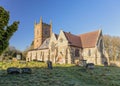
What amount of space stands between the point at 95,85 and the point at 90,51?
34341 mm

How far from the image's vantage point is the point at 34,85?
18.5 meters

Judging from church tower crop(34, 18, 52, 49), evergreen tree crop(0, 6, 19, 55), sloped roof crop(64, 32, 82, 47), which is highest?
church tower crop(34, 18, 52, 49)

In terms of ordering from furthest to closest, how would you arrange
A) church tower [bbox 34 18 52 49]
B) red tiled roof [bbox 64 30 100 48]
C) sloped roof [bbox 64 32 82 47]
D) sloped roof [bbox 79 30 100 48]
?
church tower [bbox 34 18 52 49], sloped roof [bbox 79 30 100 48], red tiled roof [bbox 64 30 100 48], sloped roof [bbox 64 32 82 47]

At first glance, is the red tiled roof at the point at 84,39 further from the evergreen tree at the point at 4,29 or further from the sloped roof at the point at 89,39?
the evergreen tree at the point at 4,29

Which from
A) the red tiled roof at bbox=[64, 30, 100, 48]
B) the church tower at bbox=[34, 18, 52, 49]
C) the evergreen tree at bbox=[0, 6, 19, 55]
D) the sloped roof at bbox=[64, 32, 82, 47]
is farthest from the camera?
the church tower at bbox=[34, 18, 52, 49]

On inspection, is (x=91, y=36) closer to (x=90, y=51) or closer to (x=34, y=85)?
(x=90, y=51)

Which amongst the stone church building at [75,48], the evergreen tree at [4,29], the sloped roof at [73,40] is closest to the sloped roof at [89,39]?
the stone church building at [75,48]

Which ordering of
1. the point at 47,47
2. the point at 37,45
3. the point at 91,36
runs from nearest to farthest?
the point at 91,36 < the point at 47,47 < the point at 37,45

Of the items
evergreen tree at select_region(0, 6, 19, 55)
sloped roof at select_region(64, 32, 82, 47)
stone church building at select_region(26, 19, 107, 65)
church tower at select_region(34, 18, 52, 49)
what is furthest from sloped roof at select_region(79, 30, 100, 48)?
evergreen tree at select_region(0, 6, 19, 55)

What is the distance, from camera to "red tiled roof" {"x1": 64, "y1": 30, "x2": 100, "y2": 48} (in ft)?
176

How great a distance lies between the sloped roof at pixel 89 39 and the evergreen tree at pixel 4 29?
3871 centimetres

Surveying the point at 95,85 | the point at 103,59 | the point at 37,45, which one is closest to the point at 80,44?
the point at 103,59

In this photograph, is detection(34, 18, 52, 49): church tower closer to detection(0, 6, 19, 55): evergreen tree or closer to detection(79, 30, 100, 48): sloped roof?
detection(79, 30, 100, 48): sloped roof

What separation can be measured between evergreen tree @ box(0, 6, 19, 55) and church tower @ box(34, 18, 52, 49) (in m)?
51.8
